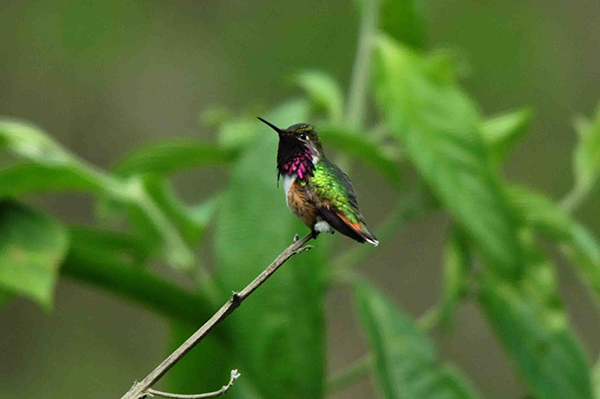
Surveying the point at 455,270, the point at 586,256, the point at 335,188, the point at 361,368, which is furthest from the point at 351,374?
the point at 335,188

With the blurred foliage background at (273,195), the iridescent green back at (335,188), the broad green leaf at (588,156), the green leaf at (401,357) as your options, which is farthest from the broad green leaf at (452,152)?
the iridescent green back at (335,188)

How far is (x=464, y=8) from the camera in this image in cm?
203

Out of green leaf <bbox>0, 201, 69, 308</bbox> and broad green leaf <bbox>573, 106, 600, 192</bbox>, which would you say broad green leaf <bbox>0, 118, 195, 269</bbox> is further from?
broad green leaf <bbox>573, 106, 600, 192</bbox>

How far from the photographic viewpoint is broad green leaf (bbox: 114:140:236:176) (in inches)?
30.1

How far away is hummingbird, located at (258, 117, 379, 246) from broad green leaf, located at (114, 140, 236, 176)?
1.74 feet

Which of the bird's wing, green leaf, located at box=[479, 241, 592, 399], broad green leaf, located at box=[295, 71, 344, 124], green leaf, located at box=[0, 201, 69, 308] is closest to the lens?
the bird's wing

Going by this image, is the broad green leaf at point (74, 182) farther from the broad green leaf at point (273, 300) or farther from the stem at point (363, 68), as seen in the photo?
the stem at point (363, 68)

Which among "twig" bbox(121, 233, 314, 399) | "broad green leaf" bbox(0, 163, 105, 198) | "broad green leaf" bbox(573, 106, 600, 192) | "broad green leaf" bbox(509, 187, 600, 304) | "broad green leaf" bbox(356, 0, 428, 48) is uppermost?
"broad green leaf" bbox(356, 0, 428, 48)

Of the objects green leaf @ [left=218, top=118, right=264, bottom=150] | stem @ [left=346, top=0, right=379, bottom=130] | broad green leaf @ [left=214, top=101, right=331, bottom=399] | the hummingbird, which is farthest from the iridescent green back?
stem @ [left=346, top=0, right=379, bottom=130]

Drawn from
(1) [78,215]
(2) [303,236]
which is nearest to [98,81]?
(1) [78,215]

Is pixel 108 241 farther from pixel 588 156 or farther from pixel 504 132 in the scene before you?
pixel 588 156

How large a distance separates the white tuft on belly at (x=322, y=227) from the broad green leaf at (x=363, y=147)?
44 cm

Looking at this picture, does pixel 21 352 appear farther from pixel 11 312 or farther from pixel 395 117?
pixel 395 117

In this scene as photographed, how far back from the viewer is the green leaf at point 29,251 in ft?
2.03
